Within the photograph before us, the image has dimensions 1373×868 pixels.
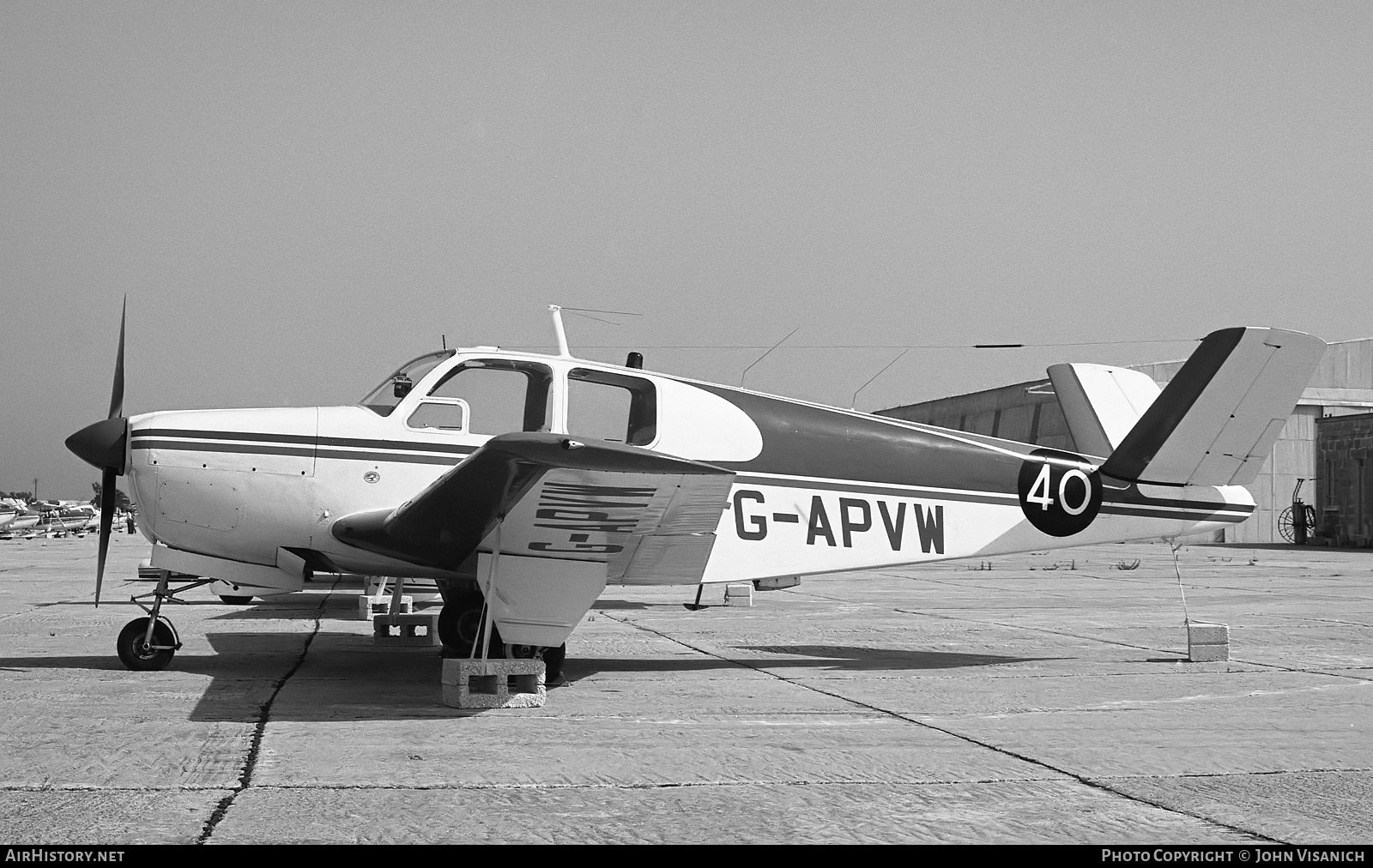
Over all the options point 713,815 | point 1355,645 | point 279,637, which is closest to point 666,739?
point 713,815

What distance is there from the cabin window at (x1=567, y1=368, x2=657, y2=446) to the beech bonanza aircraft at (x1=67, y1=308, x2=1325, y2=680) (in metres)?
0.01

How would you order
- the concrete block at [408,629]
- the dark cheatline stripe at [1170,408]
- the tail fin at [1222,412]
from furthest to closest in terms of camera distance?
1. the concrete block at [408,629]
2. the dark cheatline stripe at [1170,408]
3. the tail fin at [1222,412]

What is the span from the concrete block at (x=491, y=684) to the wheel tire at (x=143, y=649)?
2.71 meters

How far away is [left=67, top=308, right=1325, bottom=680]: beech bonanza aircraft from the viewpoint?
770 centimetres

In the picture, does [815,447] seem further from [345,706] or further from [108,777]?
[108,777]

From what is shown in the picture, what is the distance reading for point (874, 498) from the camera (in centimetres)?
939

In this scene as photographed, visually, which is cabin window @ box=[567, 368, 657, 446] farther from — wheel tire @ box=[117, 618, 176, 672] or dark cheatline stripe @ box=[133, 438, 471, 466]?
wheel tire @ box=[117, 618, 176, 672]

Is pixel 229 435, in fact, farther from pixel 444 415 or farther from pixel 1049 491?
pixel 1049 491

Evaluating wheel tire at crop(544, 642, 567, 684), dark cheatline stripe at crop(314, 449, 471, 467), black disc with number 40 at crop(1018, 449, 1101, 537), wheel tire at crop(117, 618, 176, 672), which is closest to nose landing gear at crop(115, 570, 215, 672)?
wheel tire at crop(117, 618, 176, 672)

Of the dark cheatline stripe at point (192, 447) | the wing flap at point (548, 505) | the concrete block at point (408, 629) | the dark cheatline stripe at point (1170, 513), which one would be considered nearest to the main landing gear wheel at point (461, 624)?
the wing flap at point (548, 505)

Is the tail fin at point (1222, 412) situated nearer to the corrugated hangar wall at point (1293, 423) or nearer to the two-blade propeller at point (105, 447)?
the two-blade propeller at point (105, 447)

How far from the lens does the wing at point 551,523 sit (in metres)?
6.55
